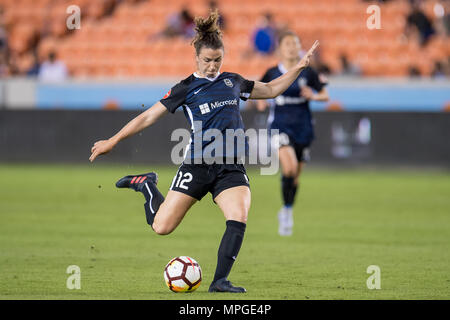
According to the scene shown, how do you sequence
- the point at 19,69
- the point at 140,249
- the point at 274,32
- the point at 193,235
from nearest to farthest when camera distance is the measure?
the point at 140,249 < the point at 193,235 < the point at 274,32 < the point at 19,69

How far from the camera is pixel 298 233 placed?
12164 millimetres

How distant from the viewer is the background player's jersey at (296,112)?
40.9ft

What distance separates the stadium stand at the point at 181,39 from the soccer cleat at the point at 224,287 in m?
17.6

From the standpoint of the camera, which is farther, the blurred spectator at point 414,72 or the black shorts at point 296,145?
the blurred spectator at point 414,72

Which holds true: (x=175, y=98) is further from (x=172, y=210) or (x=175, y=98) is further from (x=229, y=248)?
(x=229, y=248)

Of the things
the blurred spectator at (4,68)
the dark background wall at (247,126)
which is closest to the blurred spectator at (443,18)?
the dark background wall at (247,126)

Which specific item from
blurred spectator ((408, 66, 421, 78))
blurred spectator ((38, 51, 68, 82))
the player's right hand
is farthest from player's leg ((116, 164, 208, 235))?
blurred spectator ((38, 51, 68, 82))

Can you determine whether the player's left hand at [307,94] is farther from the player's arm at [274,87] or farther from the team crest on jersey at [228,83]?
the team crest on jersey at [228,83]


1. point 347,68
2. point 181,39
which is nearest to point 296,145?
point 347,68

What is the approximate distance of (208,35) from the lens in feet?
24.8

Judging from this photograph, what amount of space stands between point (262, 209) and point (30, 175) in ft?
25.3

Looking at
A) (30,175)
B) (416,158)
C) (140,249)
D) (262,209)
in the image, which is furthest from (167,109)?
(416,158)

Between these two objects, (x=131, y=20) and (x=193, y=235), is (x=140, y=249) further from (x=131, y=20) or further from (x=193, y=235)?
(x=131, y=20)

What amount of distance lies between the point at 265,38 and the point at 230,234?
17.8 metres
